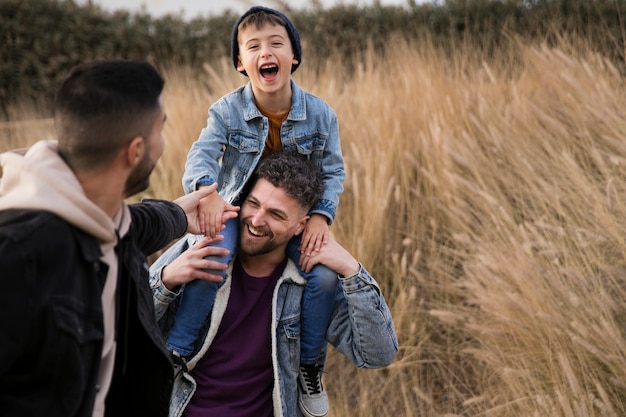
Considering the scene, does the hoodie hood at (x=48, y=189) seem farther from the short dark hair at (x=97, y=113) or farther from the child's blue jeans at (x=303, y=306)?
the child's blue jeans at (x=303, y=306)

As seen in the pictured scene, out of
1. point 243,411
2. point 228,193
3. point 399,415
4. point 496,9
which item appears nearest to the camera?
point 243,411

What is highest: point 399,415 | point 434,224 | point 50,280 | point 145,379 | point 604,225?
point 50,280

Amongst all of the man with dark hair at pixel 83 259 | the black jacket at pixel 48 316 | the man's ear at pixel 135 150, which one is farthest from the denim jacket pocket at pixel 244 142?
the black jacket at pixel 48 316

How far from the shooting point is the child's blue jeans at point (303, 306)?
3010mm

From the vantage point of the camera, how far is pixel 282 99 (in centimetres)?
342

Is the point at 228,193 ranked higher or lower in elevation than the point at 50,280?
lower

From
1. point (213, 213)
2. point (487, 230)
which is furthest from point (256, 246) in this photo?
point (487, 230)

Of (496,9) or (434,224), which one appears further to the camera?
(496,9)

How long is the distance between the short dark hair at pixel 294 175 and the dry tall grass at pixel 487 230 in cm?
108

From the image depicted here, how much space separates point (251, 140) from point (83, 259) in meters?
1.64

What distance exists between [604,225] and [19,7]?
10.4 m

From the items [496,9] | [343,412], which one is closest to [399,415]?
[343,412]

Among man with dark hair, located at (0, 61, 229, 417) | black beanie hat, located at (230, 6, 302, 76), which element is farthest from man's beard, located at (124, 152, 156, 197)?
black beanie hat, located at (230, 6, 302, 76)

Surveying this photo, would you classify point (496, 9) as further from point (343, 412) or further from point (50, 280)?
point (50, 280)
